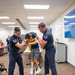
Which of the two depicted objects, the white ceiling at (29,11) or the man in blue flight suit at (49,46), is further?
the white ceiling at (29,11)

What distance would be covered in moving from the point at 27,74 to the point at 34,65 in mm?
550

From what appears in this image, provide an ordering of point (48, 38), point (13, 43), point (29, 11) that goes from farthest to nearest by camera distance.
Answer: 1. point (29, 11)
2. point (48, 38)
3. point (13, 43)

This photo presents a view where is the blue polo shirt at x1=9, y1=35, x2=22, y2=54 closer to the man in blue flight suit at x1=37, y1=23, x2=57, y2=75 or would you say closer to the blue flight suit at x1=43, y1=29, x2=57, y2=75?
the man in blue flight suit at x1=37, y1=23, x2=57, y2=75

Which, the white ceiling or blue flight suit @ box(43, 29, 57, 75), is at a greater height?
the white ceiling

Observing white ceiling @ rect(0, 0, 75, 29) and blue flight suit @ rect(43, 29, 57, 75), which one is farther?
white ceiling @ rect(0, 0, 75, 29)

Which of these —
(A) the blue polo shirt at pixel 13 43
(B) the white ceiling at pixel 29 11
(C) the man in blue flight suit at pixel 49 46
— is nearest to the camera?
(A) the blue polo shirt at pixel 13 43

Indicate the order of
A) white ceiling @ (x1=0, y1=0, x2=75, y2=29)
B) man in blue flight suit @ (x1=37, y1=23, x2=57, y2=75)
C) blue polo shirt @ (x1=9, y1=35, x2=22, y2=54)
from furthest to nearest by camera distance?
white ceiling @ (x1=0, y1=0, x2=75, y2=29) → man in blue flight suit @ (x1=37, y1=23, x2=57, y2=75) → blue polo shirt @ (x1=9, y1=35, x2=22, y2=54)

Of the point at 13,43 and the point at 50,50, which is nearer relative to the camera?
the point at 13,43

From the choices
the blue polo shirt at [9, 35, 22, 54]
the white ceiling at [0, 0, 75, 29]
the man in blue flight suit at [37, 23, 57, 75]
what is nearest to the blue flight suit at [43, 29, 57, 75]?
the man in blue flight suit at [37, 23, 57, 75]

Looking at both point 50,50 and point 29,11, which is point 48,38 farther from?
point 29,11

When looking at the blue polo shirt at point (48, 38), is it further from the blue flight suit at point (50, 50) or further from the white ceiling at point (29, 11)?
the white ceiling at point (29, 11)

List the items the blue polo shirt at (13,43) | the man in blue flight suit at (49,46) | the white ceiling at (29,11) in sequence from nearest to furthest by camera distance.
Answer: the blue polo shirt at (13,43) → the man in blue flight suit at (49,46) → the white ceiling at (29,11)

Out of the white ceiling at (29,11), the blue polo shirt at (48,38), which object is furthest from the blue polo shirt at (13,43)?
the white ceiling at (29,11)

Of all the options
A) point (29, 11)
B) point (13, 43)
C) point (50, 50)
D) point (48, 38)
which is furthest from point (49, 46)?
point (29, 11)
